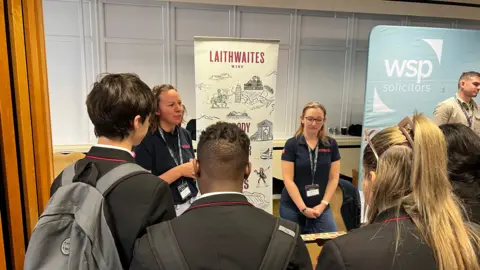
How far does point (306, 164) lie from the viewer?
2652 mm

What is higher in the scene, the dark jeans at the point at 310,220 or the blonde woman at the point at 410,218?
the blonde woman at the point at 410,218

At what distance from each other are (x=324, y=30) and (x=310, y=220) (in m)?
3.25

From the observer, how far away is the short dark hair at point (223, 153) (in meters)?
1.05

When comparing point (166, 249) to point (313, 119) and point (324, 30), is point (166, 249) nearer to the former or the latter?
point (313, 119)

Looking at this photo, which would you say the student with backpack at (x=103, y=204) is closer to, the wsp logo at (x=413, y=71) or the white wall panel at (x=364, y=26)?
the wsp logo at (x=413, y=71)

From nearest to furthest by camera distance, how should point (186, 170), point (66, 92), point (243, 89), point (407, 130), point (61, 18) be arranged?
point (407, 130) < point (186, 170) < point (243, 89) < point (61, 18) < point (66, 92)

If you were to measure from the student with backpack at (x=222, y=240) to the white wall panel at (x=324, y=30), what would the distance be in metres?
4.35

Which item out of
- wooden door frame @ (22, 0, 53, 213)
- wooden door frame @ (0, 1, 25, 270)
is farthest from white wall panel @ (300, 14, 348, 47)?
wooden door frame @ (0, 1, 25, 270)

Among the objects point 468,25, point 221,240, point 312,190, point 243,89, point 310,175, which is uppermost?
point 468,25

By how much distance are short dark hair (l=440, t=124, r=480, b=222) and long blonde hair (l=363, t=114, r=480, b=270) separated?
417 millimetres

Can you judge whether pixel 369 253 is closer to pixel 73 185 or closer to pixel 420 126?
pixel 420 126

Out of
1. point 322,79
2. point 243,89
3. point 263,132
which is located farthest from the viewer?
point 322,79

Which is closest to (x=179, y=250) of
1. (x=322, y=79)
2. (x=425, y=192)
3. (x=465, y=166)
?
(x=425, y=192)

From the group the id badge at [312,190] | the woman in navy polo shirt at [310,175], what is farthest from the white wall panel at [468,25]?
the id badge at [312,190]
